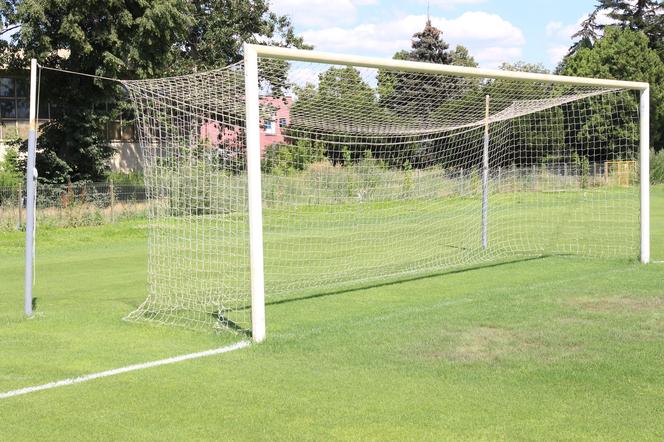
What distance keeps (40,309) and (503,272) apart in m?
6.91

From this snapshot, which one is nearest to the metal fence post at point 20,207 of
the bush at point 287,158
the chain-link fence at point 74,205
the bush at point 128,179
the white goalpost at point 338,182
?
the chain-link fence at point 74,205

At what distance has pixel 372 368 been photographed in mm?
6008

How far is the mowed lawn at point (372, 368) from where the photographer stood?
4668 mm

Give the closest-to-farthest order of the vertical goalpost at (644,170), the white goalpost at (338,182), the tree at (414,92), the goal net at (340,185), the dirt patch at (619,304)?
the dirt patch at (619,304) < the white goalpost at (338,182) < the goal net at (340,185) < the tree at (414,92) < the vertical goalpost at (644,170)

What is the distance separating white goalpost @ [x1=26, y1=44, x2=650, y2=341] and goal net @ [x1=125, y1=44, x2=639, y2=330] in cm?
4

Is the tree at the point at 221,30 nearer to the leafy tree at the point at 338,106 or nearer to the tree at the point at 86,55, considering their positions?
the tree at the point at 86,55

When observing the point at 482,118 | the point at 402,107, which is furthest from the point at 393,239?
the point at 402,107

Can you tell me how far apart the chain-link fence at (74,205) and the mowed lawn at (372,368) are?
33.0 ft

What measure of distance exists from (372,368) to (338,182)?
10.4m

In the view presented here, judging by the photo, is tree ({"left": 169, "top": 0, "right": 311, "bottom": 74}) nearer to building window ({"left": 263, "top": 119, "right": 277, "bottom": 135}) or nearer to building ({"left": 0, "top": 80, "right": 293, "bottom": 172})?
building ({"left": 0, "top": 80, "right": 293, "bottom": 172})

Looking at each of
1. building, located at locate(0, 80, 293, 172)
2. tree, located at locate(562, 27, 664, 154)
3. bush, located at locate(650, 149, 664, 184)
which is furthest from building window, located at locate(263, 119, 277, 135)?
tree, located at locate(562, 27, 664, 154)

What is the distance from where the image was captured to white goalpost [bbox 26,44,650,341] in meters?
8.63

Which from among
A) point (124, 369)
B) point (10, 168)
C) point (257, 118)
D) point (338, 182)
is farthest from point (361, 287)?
point (10, 168)

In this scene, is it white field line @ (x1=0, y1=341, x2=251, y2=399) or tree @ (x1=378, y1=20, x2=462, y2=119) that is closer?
white field line @ (x1=0, y1=341, x2=251, y2=399)
